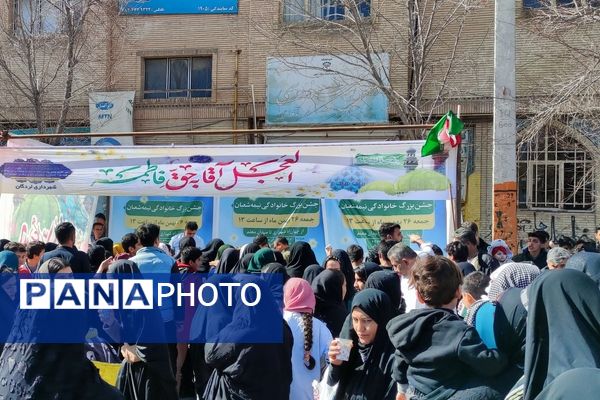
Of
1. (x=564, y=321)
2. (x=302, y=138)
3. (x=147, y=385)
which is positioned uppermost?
(x=302, y=138)

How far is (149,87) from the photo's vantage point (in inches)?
728

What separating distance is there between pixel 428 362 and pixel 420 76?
472 inches

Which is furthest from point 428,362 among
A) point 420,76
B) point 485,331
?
point 420,76

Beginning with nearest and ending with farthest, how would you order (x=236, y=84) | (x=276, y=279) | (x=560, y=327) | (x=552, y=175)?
(x=560, y=327) → (x=276, y=279) → (x=552, y=175) → (x=236, y=84)

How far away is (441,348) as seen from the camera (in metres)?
3.08

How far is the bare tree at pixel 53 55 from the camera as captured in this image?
55.0 feet

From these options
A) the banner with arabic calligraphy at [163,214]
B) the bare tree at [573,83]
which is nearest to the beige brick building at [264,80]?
the bare tree at [573,83]

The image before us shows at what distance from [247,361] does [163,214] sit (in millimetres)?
7542

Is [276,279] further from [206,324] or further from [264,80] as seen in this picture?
[264,80]

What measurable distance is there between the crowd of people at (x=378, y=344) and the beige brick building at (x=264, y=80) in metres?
11.3

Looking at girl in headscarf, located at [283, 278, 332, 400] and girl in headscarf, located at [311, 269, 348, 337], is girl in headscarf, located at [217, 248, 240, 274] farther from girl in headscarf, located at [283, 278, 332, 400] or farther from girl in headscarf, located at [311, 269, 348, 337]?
girl in headscarf, located at [283, 278, 332, 400]

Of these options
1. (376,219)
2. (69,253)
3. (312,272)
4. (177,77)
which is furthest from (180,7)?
(312,272)

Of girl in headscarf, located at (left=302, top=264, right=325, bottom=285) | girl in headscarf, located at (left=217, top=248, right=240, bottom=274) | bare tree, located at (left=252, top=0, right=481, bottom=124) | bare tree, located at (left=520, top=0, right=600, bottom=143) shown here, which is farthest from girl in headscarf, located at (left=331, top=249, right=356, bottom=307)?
bare tree, located at (left=252, top=0, right=481, bottom=124)

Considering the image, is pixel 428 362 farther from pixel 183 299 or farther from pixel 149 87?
pixel 149 87
